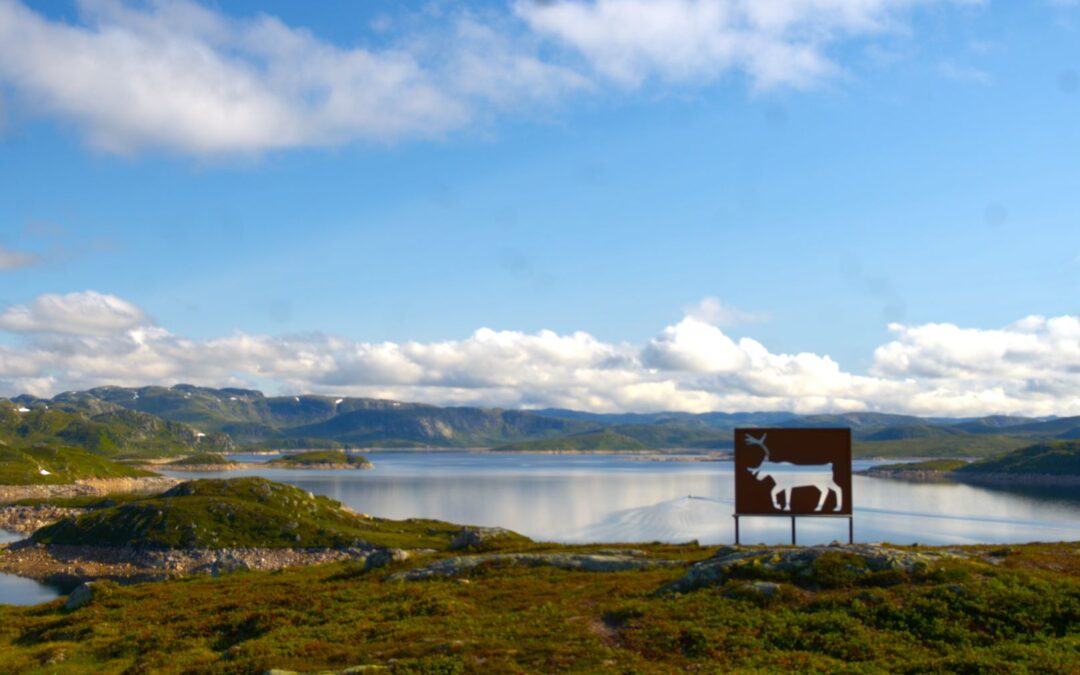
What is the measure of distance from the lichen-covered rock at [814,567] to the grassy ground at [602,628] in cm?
49

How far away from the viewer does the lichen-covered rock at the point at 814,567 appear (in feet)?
108

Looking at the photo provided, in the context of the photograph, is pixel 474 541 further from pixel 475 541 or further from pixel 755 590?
pixel 755 590

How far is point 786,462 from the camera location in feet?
180

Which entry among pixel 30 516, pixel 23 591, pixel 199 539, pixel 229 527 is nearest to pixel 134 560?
pixel 199 539

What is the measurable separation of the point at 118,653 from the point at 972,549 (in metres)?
43.0

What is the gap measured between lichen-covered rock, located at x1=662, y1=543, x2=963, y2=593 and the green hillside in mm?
98742

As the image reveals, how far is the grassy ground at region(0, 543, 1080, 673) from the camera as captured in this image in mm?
24969

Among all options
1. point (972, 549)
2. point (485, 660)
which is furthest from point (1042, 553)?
point (485, 660)

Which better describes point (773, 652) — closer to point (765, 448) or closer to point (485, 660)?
point (485, 660)

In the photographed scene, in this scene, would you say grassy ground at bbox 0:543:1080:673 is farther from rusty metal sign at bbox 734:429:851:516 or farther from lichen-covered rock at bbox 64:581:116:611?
rusty metal sign at bbox 734:429:851:516

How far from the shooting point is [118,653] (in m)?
33.2

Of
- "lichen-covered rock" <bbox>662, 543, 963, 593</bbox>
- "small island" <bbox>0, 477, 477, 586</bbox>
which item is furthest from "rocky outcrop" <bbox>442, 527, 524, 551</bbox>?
"small island" <bbox>0, 477, 477, 586</bbox>

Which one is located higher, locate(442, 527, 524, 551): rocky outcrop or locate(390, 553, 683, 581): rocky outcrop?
locate(390, 553, 683, 581): rocky outcrop

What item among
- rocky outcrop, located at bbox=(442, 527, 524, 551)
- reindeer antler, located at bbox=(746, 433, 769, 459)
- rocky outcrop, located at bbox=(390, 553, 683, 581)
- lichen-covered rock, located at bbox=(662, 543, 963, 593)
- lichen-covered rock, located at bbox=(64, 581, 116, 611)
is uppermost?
reindeer antler, located at bbox=(746, 433, 769, 459)
